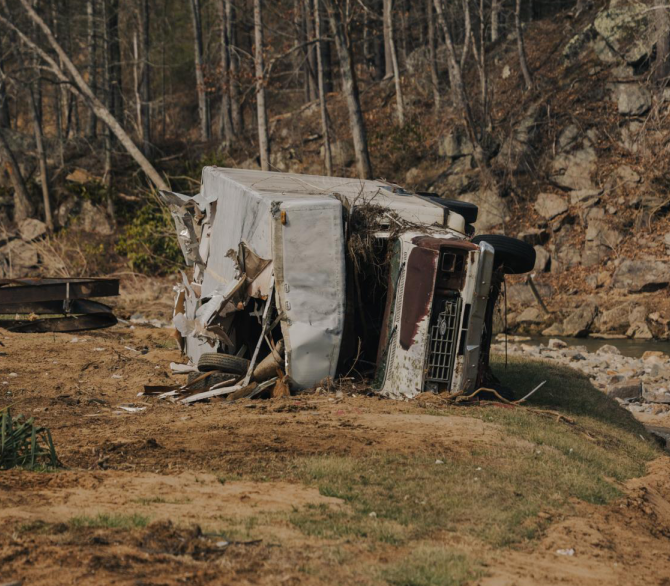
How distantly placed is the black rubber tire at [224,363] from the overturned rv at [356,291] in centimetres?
1

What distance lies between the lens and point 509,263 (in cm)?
1092

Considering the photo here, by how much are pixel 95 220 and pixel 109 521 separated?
1076 inches

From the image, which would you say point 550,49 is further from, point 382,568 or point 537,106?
point 382,568

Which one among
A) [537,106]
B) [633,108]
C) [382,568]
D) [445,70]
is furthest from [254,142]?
[382,568]

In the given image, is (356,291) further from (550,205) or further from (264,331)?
(550,205)

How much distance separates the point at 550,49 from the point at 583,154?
24.2 ft

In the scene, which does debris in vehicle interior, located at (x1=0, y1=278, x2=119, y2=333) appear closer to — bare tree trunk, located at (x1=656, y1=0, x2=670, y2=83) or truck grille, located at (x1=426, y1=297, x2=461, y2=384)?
truck grille, located at (x1=426, y1=297, x2=461, y2=384)

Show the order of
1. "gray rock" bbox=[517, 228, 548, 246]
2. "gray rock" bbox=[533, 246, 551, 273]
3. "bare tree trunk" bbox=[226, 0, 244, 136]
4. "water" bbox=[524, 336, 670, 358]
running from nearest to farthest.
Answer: "water" bbox=[524, 336, 670, 358]
"gray rock" bbox=[533, 246, 551, 273]
"gray rock" bbox=[517, 228, 548, 246]
"bare tree trunk" bbox=[226, 0, 244, 136]

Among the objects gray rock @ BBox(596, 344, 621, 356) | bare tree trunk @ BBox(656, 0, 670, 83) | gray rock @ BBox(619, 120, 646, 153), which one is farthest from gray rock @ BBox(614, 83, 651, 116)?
gray rock @ BBox(596, 344, 621, 356)

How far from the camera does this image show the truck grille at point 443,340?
9.77 m

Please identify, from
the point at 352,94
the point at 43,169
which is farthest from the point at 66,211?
the point at 352,94

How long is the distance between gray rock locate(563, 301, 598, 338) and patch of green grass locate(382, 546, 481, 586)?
18.5 m

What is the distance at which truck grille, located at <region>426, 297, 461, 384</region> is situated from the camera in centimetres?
977

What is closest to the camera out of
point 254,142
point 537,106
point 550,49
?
point 537,106
